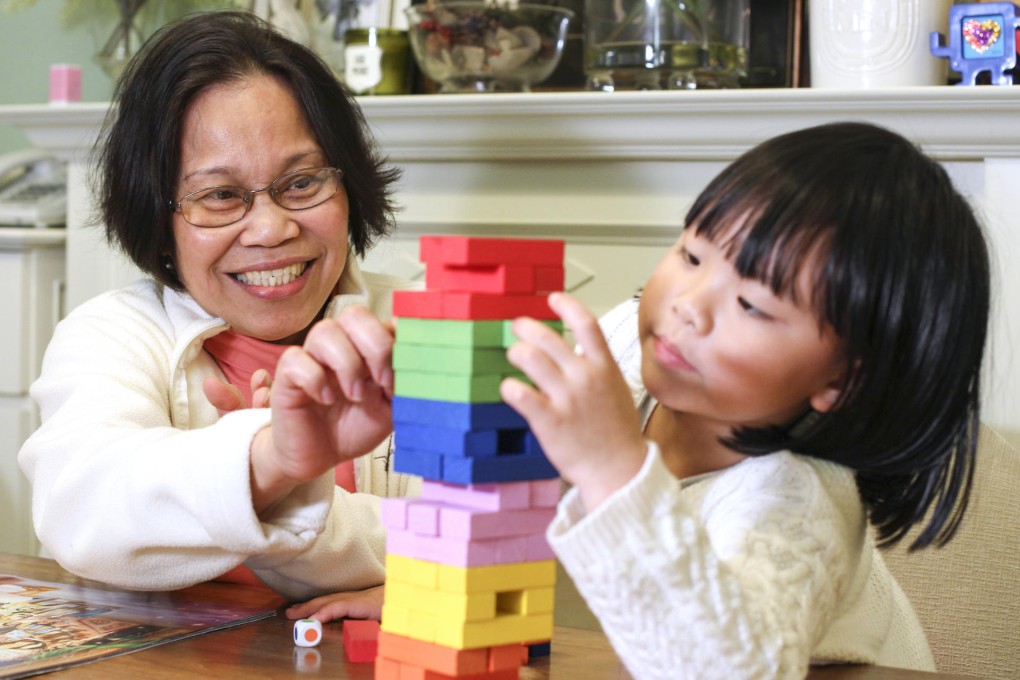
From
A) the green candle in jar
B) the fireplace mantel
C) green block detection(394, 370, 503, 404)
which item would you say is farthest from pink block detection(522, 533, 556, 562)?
the green candle in jar

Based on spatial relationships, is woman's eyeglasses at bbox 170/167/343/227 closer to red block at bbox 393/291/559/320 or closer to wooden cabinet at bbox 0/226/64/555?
red block at bbox 393/291/559/320

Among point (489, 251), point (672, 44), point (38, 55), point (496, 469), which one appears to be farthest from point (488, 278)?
point (38, 55)

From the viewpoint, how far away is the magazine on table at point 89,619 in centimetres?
97

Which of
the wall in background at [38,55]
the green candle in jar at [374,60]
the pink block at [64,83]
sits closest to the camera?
the green candle in jar at [374,60]

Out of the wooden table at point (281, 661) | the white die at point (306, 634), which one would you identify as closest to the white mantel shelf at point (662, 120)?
the wooden table at point (281, 661)

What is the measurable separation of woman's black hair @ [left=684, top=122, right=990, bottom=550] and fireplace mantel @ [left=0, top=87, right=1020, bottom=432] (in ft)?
2.50

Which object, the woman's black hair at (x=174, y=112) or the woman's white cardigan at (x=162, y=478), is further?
the woman's black hair at (x=174, y=112)

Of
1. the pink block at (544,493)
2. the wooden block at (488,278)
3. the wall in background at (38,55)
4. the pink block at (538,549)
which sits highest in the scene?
the wall in background at (38,55)

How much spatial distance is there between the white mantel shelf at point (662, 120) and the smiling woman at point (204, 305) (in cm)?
43

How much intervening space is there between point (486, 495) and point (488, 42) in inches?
56.4

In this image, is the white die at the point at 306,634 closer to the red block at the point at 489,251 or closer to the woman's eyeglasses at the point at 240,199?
the red block at the point at 489,251

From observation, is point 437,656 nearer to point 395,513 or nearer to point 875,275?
point 395,513

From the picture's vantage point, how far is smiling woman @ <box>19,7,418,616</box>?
44.0 inches

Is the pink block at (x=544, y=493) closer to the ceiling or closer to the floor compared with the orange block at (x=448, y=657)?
closer to the ceiling
